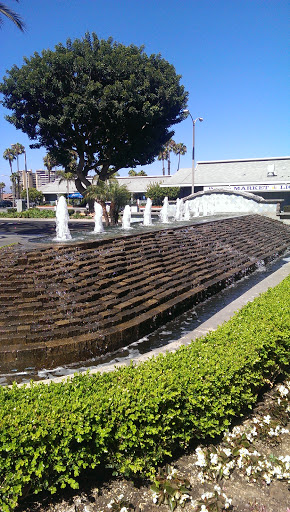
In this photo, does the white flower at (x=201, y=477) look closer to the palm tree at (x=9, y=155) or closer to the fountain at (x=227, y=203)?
the fountain at (x=227, y=203)

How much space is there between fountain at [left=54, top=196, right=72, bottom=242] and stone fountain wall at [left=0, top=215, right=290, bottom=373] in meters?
1.82

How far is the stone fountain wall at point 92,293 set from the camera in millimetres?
5109

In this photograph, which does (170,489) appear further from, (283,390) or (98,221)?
(98,221)

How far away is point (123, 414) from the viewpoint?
9.76ft

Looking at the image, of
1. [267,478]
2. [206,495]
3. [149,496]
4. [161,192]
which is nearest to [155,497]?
[149,496]

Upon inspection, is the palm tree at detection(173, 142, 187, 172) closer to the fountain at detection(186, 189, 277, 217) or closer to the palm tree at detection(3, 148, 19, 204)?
Answer: the palm tree at detection(3, 148, 19, 204)

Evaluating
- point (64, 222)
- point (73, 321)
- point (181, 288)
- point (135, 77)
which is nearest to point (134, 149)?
point (135, 77)

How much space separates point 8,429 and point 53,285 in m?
3.56

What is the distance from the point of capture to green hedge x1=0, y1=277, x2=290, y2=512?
8.55 feet

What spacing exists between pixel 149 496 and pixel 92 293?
371 cm

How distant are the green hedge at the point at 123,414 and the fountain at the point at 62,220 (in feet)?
20.1

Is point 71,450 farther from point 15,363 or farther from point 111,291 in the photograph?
point 111,291

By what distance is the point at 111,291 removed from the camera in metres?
6.55

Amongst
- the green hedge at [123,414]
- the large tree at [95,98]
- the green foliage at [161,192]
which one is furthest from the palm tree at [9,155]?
the green hedge at [123,414]
